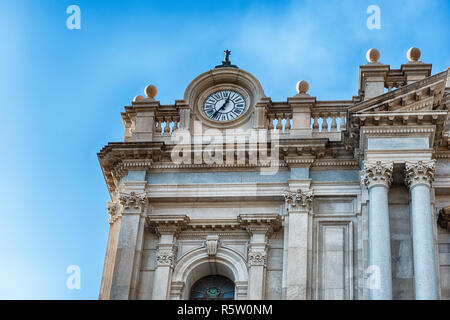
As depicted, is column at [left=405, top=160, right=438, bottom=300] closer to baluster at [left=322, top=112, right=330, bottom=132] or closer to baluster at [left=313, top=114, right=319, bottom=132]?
baluster at [left=322, top=112, right=330, bottom=132]

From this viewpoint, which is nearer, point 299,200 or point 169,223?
point 299,200

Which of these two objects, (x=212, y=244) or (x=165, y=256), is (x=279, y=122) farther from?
(x=165, y=256)

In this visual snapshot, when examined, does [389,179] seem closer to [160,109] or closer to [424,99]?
[424,99]

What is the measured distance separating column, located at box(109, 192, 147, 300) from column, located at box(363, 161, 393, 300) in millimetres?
6306

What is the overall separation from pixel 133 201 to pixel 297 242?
4.78 metres

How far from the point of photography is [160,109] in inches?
1168

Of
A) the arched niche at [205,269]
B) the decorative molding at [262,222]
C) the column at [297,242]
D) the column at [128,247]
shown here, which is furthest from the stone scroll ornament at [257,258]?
the column at [128,247]

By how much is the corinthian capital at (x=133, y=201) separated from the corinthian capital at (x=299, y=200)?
13.2ft

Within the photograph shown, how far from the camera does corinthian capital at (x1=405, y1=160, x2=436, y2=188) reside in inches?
1002

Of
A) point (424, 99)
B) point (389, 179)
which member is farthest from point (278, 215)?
point (424, 99)

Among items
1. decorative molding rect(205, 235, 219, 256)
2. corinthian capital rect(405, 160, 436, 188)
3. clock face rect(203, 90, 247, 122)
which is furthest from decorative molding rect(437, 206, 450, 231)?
clock face rect(203, 90, 247, 122)

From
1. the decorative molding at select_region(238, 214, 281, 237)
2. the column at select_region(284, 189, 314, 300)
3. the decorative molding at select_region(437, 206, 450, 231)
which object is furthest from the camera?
the decorative molding at select_region(238, 214, 281, 237)

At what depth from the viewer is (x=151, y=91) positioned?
30125 mm

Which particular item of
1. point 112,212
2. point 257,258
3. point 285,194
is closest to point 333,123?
point 285,194
